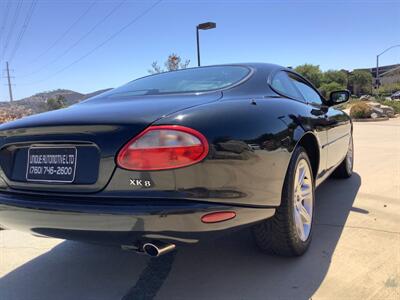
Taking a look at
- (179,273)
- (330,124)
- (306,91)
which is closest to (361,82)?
(306,91)

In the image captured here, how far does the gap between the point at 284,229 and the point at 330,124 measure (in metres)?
1.64

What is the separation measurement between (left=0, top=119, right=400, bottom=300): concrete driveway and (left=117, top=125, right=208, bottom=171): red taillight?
94 centimetres

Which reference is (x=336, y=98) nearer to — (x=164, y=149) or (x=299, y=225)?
(x=299, y=225)

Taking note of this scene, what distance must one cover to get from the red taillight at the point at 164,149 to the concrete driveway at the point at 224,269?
94 centimetres

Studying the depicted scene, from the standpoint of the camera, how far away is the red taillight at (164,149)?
2.03 m

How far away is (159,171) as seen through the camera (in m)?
2.02

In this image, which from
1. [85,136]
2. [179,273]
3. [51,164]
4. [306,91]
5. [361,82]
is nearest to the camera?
[85,136]

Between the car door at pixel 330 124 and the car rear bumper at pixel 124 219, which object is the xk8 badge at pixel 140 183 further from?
the car door at pixel 330 124

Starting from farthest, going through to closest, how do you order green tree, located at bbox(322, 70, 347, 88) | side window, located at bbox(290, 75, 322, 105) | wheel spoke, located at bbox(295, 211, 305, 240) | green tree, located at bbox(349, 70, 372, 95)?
green tree, located at bbox(349, 70, 372, 95) → green tree, located at bbox(322, 70, 347, 88) → side window, located at bbox(290, 75, 322, 105) → wheel spoke, located at bbox(295, 211, 305, 240)

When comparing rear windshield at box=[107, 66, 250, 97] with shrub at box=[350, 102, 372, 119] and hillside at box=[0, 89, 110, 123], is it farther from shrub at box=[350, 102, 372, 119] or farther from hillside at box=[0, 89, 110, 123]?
hillside at box=[0, 89, 110, 123]

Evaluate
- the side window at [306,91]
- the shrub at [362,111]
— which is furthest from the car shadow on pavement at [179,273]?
the shrub at [362,111]

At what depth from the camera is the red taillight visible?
203 centimetres

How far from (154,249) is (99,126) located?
0.70m

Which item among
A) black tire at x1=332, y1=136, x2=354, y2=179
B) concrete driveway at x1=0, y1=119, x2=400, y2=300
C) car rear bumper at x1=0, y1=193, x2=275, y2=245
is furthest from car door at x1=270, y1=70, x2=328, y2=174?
black tire at x1=332, y1=136, x2=354, y2=179
